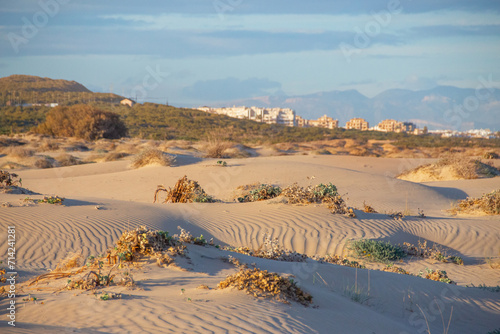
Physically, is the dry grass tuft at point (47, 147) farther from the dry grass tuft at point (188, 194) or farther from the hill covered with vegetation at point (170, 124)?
the dry grass tuft at point (188, 194)

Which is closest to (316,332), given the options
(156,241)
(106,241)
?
(156,241)

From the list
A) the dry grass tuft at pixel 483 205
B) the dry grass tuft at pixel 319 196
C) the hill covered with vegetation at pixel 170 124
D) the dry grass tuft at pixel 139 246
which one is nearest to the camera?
the dry grass tuft at pixel 139 246

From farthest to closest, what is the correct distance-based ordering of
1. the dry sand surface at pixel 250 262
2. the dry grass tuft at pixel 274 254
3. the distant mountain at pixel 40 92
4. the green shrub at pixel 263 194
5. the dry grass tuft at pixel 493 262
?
the distant mountain at pixel 40 92 < the green shrub at pixel 263 194 < the dry grass tuft at pixel 493 262 < the dry grass tuft at pixel 274 254 < the dry sand surface at pixel 250 262

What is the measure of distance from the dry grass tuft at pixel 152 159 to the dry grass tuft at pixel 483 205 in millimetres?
12170

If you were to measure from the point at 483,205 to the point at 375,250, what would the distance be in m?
6.06

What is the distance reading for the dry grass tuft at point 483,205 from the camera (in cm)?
1316

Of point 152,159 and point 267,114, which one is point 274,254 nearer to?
point 152,159

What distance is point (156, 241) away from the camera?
614 centimetres

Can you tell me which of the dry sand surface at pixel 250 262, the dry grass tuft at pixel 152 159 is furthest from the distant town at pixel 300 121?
the dry sand surface at pixel 250 262

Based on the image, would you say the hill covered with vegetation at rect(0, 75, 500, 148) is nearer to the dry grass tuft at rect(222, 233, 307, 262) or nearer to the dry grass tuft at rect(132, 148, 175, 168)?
the dry grass tuft at rect(132, 148, 175, 168)

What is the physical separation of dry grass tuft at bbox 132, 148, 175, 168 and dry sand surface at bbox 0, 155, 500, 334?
149 inches

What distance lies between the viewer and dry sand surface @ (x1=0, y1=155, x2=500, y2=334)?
4.25 metres

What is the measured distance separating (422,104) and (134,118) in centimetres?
15759

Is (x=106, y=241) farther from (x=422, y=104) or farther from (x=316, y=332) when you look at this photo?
(x=422, y=104)
